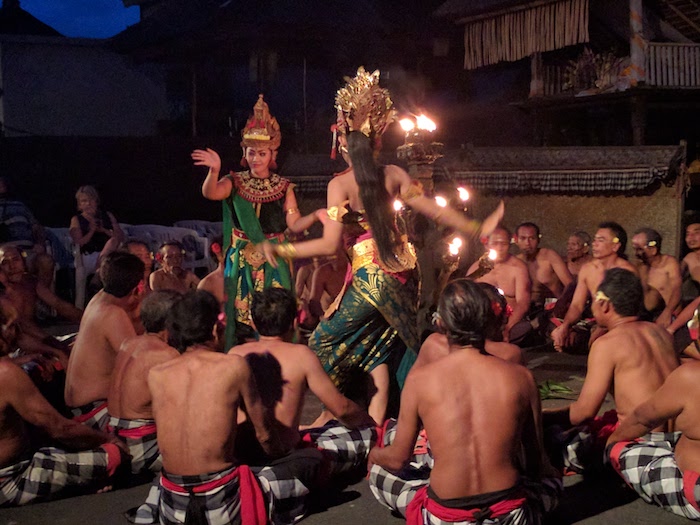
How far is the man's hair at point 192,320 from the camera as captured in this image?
3.60 metres

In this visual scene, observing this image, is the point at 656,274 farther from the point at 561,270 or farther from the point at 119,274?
the point at 119,274

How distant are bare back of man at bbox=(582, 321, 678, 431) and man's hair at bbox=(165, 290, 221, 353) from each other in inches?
74.4

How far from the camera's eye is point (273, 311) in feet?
12.8

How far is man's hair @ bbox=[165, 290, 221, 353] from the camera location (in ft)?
11.8

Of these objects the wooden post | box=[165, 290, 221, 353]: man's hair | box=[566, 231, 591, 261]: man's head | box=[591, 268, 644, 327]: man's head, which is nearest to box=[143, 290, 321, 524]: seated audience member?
box=[165, 290, 221, 353]: man's hair

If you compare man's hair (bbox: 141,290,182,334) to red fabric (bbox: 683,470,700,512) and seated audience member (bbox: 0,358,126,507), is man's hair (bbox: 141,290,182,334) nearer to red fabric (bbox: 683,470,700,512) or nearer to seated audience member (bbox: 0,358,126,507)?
seated audience member (bbox: 0,358,126,507)

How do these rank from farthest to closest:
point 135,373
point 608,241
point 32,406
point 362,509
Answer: point 608,241
point 135,373
point 362,509
point 32,406

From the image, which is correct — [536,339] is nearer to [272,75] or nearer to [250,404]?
[250,404]

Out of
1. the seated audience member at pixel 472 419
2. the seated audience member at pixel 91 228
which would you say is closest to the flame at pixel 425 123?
the seated audience member at pixel 472 419

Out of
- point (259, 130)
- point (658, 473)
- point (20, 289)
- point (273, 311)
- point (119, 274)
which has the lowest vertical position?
point (658, 473)

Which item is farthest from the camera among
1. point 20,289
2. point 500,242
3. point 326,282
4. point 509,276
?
point 326,282

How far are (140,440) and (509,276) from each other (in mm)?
4023

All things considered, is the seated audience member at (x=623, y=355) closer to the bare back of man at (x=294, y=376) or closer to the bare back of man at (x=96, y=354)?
the bare back of man at (x=294, y=376)

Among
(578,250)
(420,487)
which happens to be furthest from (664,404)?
(578,250)
